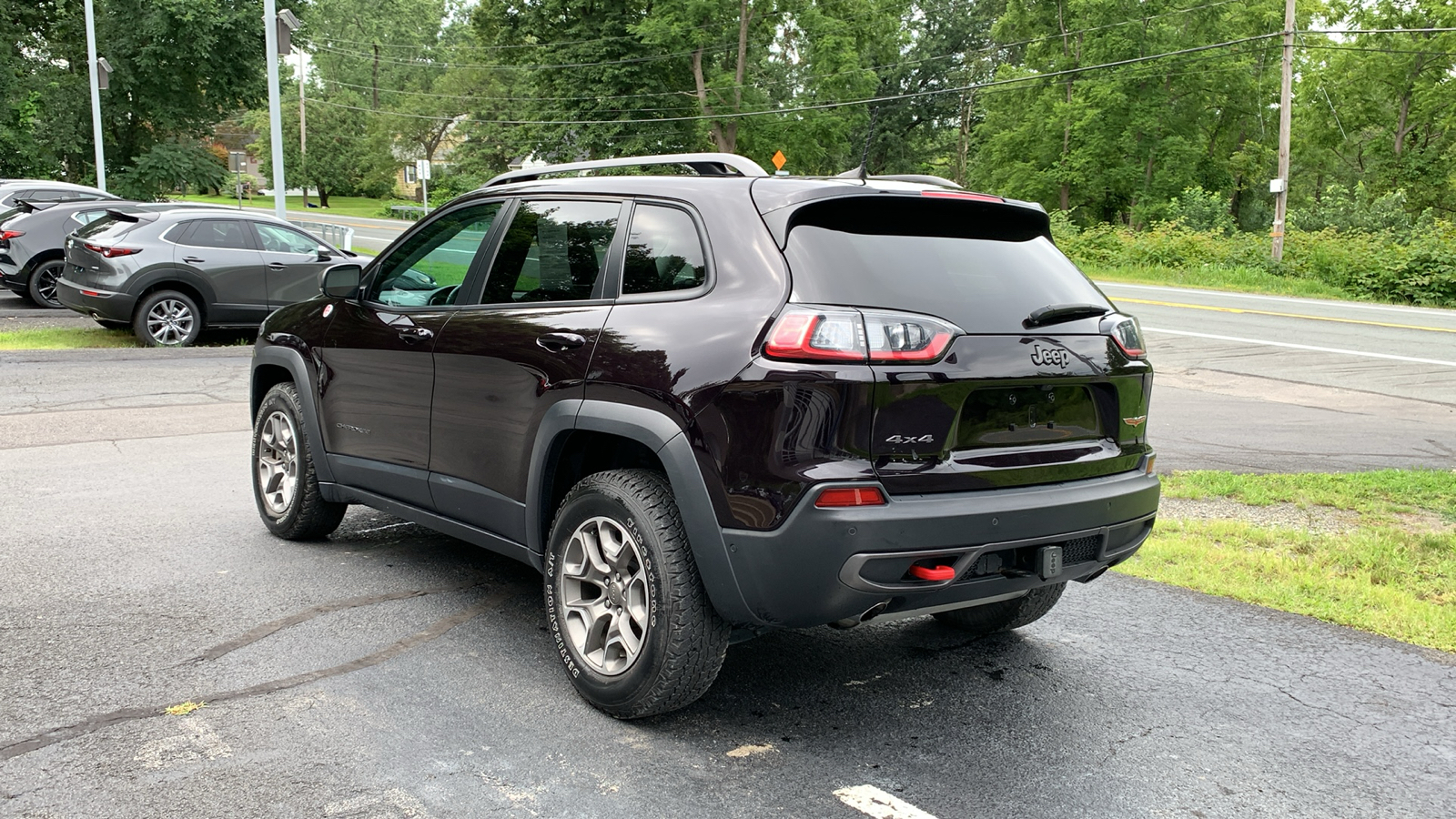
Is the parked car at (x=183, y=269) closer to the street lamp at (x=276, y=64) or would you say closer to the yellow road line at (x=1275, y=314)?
the street lamp at (x=276, y=64)

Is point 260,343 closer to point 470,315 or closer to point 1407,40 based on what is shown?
point 470,315

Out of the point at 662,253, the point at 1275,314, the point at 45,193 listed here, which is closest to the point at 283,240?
the point at 45,193

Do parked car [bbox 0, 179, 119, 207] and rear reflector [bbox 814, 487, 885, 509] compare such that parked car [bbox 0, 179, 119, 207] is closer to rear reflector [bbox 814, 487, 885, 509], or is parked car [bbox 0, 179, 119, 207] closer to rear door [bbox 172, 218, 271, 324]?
rear door [bbox 172, 218, 271, 324]

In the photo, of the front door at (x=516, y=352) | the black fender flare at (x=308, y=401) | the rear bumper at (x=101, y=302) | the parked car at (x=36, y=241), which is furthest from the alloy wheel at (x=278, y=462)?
the parked car at (x=36, y=241)

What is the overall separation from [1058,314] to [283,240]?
13.1 metres

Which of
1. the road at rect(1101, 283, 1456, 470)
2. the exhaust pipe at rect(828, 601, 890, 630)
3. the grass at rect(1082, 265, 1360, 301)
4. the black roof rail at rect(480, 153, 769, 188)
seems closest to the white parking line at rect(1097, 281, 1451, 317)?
the road at rect(1101, 283, 1456, 470)

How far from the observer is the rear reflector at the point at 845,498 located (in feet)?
10.6

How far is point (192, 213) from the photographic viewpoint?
14148 mm

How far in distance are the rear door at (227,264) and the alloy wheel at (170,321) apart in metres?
0.27

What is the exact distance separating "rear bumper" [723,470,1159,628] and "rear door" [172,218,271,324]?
493 inches

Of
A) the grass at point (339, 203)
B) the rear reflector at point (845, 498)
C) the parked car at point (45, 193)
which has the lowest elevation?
the rear reflector at point (845, 498)

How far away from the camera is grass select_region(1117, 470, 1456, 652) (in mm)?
4965

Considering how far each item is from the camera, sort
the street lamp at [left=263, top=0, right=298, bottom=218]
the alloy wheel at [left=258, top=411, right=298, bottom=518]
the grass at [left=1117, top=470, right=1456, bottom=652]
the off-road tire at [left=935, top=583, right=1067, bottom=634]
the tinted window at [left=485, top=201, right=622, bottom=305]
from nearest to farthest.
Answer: the tinted window at [left=485, top=201, right=622, bottom=305], the off-road tire at [left=935, top=583, right=1067, bottom=634], the grass at [left=1117, top=470, right=1456, bottom=652], the alloy wheel at [left=258, top=411, right=298, bottom=518], the street lamp at [left=263, top=0, right=298, bottom=218]

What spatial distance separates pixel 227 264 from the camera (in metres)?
14.1
